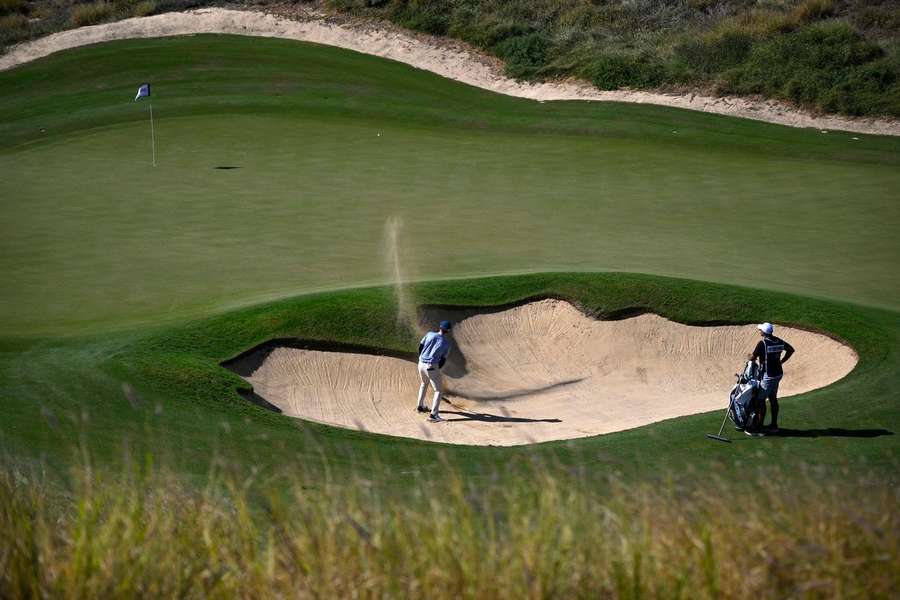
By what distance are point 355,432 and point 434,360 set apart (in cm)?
208

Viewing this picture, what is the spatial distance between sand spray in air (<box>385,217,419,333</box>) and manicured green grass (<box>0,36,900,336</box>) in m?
0.27

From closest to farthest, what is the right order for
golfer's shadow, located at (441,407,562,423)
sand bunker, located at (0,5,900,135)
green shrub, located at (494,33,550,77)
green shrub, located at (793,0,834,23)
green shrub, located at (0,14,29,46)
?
golfer's shadow, located at (441,407,562,423)
sand bunker, located at (0,5,900,135)
green shrub, located at (494,33,550,77)
green shrub, located at (0,14,29,46)
green shrub, located at (793,0,834,23)

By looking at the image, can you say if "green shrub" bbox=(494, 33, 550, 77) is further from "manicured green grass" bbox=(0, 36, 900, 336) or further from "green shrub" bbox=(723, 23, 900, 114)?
"green shrub" bbox=(723, 23, 900, 114)

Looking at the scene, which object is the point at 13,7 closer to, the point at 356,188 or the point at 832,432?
the point at 356,188

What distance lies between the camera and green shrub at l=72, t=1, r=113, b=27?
42.2m

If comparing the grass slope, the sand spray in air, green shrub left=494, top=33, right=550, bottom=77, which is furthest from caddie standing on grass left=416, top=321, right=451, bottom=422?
green shrub left=494, top=33, right=550, bottom=77

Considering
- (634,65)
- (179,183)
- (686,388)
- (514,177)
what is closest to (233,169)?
(179,183)

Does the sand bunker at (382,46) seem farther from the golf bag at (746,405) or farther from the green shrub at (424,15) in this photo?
the golf bag at (746,405)

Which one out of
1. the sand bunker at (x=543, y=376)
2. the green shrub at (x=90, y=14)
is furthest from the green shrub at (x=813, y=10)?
the sand bunker at (x=543, y=376)

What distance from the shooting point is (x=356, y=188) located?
23.3 m

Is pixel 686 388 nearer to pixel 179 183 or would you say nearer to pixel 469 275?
pixel 469 275

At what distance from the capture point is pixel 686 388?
15.2 meters

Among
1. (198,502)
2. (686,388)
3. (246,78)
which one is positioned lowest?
(686,388)

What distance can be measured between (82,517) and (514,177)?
2055cm
